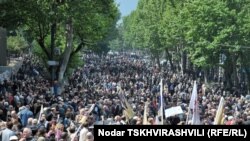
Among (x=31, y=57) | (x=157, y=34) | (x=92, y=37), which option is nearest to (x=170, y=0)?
(x=157, y=34)

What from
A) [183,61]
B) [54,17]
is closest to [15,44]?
[183,61]

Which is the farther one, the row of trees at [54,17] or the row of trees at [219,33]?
the row of trees at [219,33]

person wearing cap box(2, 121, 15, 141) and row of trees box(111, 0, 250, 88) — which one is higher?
row of trees box(111, 0, 250, 88)

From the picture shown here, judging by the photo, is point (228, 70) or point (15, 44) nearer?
point (228, 70)

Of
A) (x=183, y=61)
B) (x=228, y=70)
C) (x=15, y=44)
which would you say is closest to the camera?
(x=228, y=70)

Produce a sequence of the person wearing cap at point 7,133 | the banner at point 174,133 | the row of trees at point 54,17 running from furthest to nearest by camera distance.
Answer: the row of trees at point 54,17
the person wearing cap at point 7,133
the banner at point 174,133

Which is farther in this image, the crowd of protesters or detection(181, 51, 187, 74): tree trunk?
detection(181, 51, 187, 74): tree trunk

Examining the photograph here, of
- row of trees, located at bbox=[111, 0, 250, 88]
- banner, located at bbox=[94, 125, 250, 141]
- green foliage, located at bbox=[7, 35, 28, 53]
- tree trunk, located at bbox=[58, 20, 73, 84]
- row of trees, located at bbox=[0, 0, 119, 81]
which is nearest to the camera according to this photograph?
banner, located at bbox=[94, 125, 250, 141]

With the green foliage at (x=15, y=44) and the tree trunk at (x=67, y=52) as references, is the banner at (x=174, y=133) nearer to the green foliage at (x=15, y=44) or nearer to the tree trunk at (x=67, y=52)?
the tree trunk at (x=67, y=52)

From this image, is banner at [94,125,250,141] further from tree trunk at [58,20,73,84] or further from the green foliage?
the green foliage

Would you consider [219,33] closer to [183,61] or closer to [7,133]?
[183,61]

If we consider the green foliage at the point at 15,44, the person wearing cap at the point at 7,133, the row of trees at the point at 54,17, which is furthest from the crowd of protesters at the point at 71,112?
the green foliage at the point at 15,44

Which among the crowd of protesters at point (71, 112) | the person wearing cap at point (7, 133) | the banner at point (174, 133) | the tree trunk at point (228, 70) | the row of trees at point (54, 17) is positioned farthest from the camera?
the tree trunk at point (228, 70)

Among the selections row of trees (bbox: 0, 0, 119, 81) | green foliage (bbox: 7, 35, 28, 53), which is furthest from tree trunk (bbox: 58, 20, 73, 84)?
green foliage (bbox: 7, 35, 28, 53)
